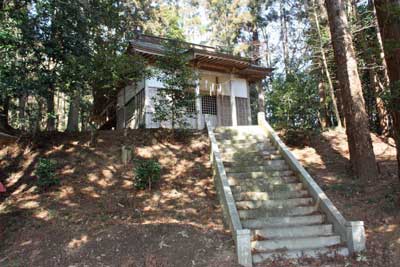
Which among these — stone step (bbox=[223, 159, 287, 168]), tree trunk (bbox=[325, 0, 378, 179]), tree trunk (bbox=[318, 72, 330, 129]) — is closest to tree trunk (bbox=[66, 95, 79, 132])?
stone step (bbox=[223, 159, 287, 168])

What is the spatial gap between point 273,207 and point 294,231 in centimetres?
97

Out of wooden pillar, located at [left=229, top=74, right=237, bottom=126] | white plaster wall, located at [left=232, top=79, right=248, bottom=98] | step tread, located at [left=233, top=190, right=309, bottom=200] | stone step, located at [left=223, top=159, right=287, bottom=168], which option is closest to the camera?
step tread, located at [left=233, top=190, right=309, bottom=200]

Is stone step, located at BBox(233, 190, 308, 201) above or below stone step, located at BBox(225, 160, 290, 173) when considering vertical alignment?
below

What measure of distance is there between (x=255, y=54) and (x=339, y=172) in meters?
15.2

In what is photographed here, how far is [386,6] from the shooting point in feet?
20.5

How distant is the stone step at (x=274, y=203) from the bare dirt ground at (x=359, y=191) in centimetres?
82

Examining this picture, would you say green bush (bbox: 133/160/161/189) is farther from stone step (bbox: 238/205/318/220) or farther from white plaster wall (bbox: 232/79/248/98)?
white plaster wall (bbox: 232/79/248/98)

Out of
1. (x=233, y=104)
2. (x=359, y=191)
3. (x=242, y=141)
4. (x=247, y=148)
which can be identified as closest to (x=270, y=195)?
(x=359, y=191)

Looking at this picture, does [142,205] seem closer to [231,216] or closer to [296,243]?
[231,216]

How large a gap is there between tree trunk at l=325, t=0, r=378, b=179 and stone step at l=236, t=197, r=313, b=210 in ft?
7.20

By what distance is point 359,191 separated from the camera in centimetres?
782

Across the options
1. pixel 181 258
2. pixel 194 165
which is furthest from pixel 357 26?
pixel 181 258

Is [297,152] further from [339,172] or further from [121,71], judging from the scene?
[121,71]

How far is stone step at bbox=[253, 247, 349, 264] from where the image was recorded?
567 centimetres
